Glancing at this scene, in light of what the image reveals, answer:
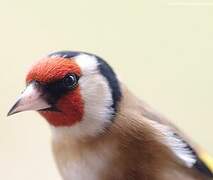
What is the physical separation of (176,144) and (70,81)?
0.19 m

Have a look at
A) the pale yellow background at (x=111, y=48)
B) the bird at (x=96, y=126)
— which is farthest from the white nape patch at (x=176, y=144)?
the pale yellow background at (x=111, y=48)

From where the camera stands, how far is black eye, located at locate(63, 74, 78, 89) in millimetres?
700

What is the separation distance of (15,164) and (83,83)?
0.55 meters

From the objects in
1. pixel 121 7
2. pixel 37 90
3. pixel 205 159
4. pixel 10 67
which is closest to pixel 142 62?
pixel 121 7

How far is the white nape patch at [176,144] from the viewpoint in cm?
77

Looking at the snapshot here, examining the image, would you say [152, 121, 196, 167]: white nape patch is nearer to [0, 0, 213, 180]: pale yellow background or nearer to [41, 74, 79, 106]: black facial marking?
[41, 74, 79, 106]: black facial marking

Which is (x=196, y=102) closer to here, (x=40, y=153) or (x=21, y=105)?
(x=40, y=153)

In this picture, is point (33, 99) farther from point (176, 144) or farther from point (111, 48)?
point (111, 48)

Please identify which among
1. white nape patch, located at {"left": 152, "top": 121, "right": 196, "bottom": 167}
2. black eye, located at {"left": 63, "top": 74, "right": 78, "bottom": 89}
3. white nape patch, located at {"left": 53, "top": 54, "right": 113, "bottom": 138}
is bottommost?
white nape patch, located at {"left": 152, "top": 121, "right": 196, "bottom": 167}

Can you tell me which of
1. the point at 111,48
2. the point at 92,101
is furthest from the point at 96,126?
the point at 111,48

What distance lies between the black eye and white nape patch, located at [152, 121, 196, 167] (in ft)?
0.45

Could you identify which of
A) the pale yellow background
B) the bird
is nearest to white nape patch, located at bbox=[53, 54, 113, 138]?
the bird

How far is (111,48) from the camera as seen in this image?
120cm

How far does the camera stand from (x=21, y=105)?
0.71 meters
